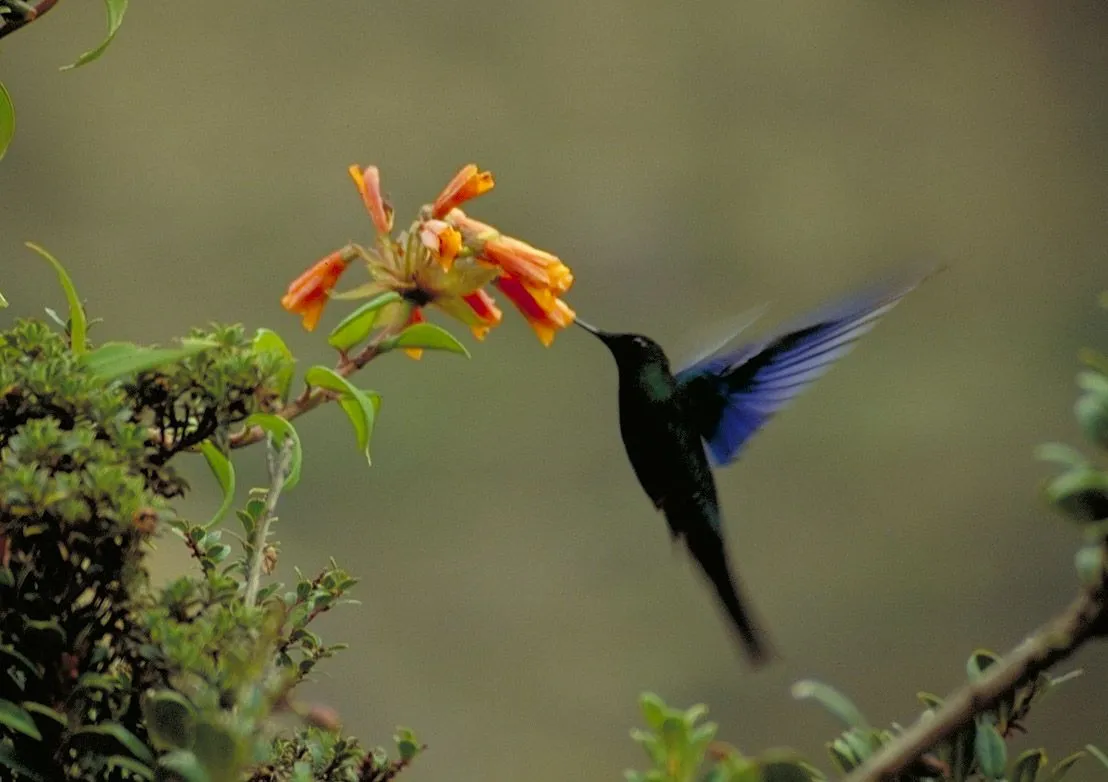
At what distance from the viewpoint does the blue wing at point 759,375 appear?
0.75 metres

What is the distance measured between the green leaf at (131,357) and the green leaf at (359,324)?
0.33 feet

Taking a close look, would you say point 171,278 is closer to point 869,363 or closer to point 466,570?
point 466,570

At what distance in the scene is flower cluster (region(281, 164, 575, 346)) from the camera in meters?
0.53

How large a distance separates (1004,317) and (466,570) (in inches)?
40.3

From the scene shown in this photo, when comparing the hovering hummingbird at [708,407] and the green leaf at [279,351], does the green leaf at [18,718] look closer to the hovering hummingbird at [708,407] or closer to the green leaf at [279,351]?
the green leaf at [279,351]

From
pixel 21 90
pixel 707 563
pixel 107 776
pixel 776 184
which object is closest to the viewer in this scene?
pixel 107 776

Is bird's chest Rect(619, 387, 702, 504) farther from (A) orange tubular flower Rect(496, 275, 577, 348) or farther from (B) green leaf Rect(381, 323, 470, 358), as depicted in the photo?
(B) green leaf Rect(381, 323, 470, 358)

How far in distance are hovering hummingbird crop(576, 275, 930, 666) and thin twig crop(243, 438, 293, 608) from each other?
0.92 feet

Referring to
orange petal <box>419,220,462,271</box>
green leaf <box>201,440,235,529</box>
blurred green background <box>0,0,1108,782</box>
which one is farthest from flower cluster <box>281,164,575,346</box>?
blurred green background <box>0,0,1108,782</box>

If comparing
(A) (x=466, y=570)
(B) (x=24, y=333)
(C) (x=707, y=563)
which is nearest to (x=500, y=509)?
(A) (x=466, y=570)

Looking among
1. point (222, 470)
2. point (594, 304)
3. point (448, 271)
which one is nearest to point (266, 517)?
point (222, 470)

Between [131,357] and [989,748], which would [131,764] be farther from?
[989,748]

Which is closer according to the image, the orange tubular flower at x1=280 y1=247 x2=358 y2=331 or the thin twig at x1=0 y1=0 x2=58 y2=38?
the thin twig at x1=0 y1=0 x2=58 y2=38

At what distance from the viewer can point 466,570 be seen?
1813 millimetres
